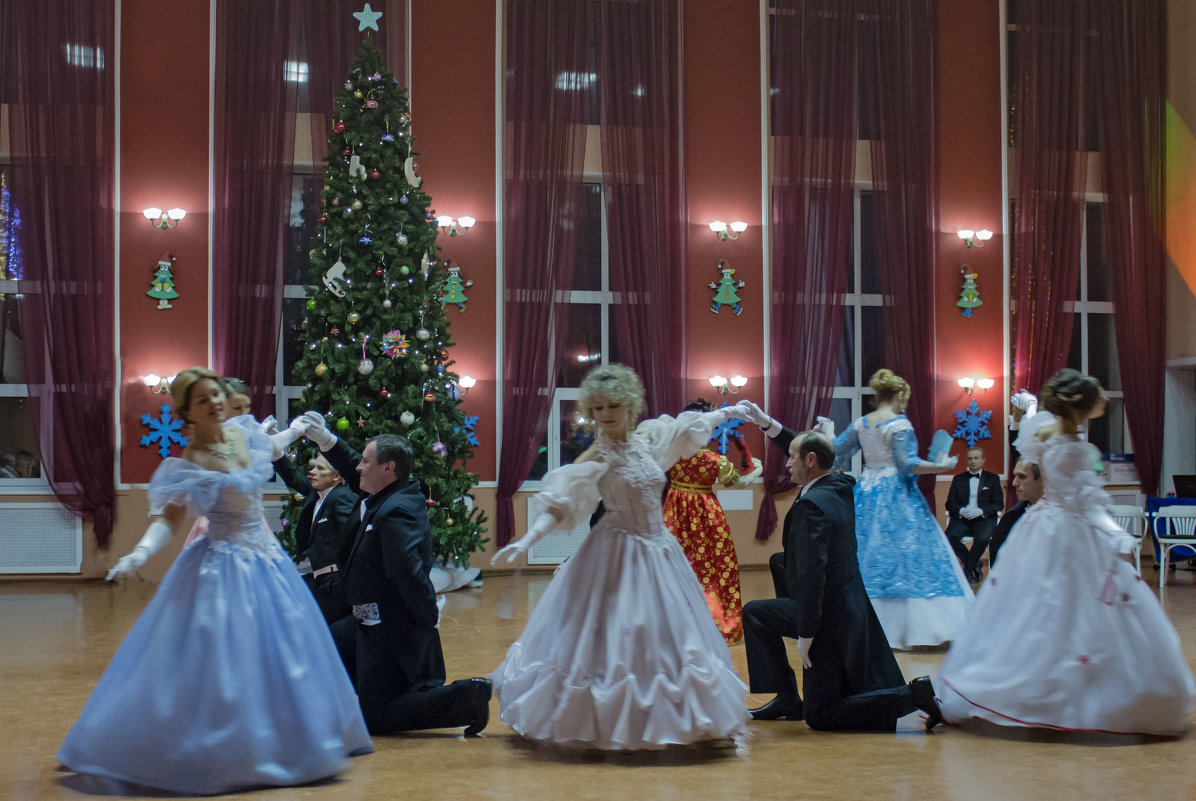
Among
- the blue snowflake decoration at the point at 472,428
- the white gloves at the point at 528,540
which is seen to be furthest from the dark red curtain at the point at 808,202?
the white gloves at the point at 528,540

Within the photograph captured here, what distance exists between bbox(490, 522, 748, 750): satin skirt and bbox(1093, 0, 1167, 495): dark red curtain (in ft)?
29.1

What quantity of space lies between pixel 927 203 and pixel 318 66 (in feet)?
19.2

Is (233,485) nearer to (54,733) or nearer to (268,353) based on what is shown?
(54,733)

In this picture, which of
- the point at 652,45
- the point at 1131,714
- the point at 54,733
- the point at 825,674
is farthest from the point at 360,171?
the point at 1131,714

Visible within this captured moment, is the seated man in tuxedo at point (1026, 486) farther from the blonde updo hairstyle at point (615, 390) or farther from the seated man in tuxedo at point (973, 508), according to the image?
the seated man in tuxedo at point (973, 508)

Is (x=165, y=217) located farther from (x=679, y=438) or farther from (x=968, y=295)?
(x=968, y=295)

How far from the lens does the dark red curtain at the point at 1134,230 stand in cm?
1140

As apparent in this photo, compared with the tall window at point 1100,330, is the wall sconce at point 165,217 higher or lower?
higher

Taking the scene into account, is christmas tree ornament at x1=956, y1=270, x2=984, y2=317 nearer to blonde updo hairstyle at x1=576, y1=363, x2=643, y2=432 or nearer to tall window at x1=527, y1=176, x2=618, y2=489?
tall window at x1=527, y1=176, x2=618, y2=489

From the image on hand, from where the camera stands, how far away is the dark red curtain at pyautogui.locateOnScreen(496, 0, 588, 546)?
1021cm

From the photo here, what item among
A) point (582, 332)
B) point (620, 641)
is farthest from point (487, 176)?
point (620, 641)

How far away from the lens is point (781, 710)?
A: 459cm

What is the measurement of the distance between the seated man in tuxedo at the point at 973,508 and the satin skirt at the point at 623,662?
618cm

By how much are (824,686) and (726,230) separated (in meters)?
6.98
